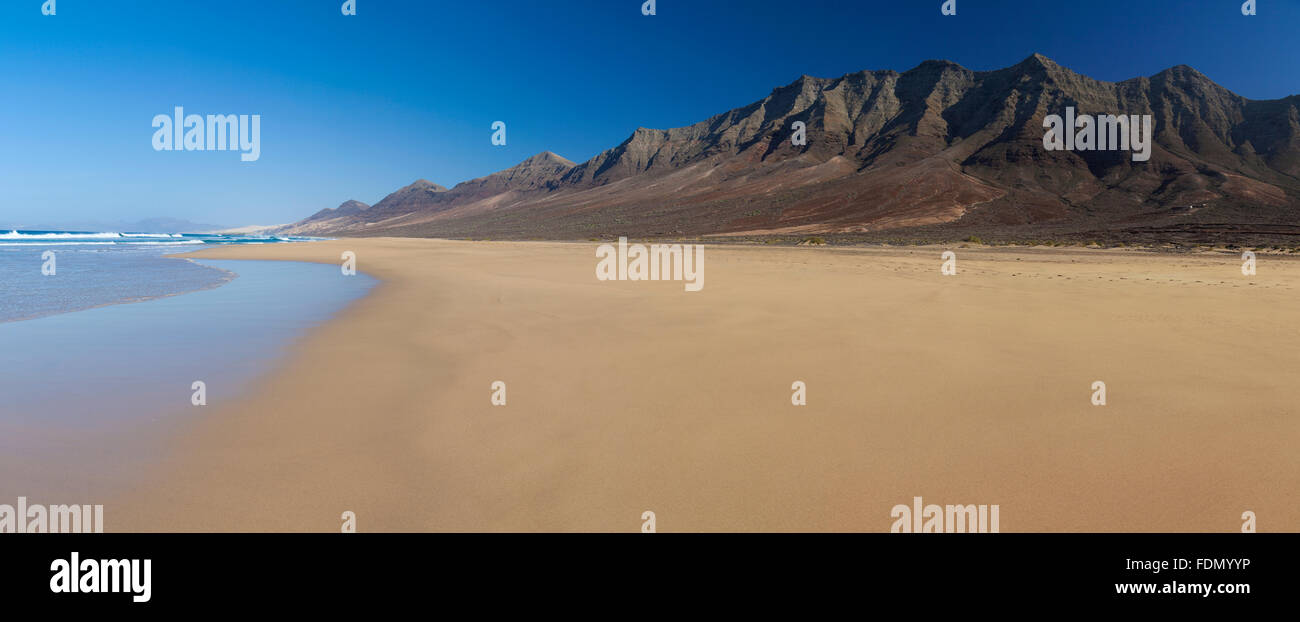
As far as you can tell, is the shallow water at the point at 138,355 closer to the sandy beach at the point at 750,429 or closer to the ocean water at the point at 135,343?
the ocean water at the point at 135,343

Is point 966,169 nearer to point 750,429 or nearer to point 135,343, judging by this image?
point 750,429

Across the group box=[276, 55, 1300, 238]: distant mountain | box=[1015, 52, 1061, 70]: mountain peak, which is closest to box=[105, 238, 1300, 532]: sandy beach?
box=[276, 55, 1300, 238]: distant mountain

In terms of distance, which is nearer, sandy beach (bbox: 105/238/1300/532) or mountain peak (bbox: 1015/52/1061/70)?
sandy beach (bbox: 105/238/1300/532)

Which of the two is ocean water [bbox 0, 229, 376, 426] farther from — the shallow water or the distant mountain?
the distant mountain

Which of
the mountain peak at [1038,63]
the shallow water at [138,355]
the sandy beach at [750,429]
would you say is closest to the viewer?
the sandy beach at [750,429]

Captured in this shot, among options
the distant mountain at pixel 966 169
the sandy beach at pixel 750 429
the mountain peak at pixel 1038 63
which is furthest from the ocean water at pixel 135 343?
the mountain peak at pixel 1038 63

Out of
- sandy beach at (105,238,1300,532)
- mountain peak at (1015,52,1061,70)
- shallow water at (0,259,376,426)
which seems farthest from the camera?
mountain peak at (1015,52,1061,70)
